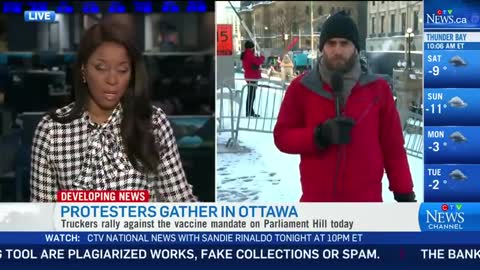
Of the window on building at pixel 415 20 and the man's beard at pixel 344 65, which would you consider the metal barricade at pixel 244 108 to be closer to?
the man's beard at pixel 344 65

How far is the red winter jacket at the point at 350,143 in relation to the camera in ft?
7.93

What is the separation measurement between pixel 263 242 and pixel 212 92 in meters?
0.61

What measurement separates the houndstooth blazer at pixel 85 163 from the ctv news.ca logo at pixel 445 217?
35.8 inches

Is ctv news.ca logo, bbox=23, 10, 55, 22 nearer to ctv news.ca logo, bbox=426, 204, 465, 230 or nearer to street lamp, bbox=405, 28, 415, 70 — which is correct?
street lamp, bbox=405, 28, 415, 70

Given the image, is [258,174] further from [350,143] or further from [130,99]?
Answer: [130,99]

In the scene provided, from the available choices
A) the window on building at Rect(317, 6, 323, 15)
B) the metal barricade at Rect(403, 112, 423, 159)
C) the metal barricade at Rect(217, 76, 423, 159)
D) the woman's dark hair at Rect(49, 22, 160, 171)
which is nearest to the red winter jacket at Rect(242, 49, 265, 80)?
the metal barricade at Rect(217, 76, 423, 159)

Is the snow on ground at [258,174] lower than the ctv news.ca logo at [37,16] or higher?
lower

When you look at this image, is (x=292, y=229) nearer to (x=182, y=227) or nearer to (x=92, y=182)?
(x=182, y=227)

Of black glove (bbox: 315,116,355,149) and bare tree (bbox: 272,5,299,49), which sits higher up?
bare tree (bbox: 272,5,299,49)

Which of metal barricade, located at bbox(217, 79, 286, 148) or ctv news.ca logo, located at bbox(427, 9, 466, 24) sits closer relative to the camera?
ctv news.ca logo, located at bbox(427, 9, 466, 24)

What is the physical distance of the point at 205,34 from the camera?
247 centimetres

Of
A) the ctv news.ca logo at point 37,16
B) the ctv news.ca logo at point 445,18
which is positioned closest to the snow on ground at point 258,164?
the ctv news.ca logo at point 445,18

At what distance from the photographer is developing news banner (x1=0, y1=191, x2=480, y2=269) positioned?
241 cm

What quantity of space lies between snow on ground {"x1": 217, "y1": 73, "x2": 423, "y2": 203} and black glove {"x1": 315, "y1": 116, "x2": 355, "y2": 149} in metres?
0.12
